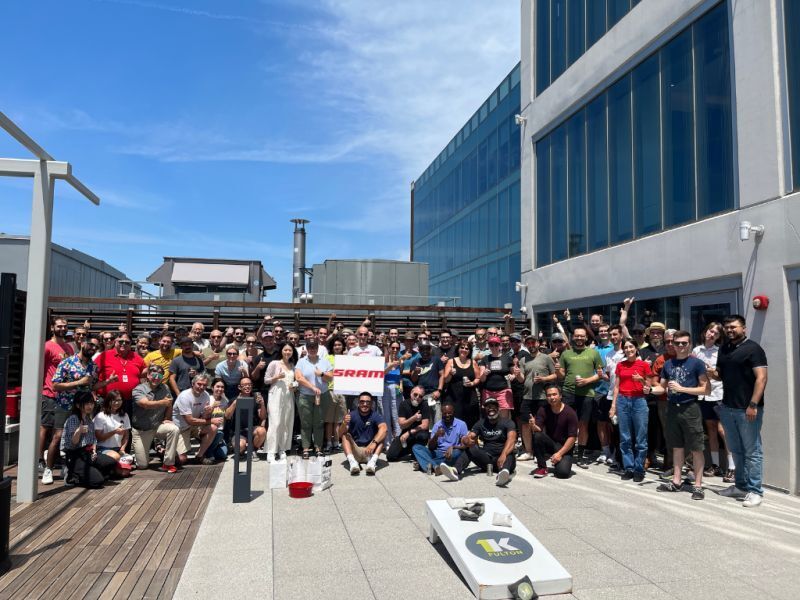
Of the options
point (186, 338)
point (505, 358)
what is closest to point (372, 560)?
point (505, 358)

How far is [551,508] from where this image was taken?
6305 mm

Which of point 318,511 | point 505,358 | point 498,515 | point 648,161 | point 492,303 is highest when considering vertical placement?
point 648,161

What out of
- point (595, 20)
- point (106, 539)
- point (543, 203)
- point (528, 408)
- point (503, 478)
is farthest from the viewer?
point (543, 203)

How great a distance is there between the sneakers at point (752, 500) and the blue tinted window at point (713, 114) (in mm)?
4106

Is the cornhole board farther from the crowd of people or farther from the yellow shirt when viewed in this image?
the yellow shirt

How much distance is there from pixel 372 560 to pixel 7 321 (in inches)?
145

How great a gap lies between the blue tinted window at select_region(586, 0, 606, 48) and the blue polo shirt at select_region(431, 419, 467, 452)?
8876mm

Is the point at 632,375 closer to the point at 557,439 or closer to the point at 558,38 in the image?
the point at 557,439

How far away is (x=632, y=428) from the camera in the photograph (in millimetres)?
7793

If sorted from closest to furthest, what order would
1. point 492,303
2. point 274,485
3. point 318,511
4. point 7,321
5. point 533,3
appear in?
point 7,321, point 318,511, point 274,485, point 533,3, point 492,303

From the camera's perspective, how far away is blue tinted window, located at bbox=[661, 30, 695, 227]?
9.18m

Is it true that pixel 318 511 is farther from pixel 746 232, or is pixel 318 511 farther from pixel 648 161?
pixel 648 161

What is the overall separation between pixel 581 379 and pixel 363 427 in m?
3.40

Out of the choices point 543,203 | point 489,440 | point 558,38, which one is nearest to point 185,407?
point 489,440
